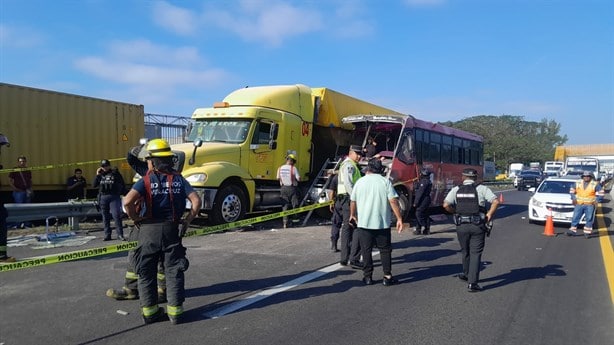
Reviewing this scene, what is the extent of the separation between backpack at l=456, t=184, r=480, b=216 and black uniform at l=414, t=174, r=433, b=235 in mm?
4639

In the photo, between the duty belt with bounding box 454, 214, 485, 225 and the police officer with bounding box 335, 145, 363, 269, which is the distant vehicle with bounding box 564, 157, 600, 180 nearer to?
the police officer with bounding box 335, 145, 363, 269

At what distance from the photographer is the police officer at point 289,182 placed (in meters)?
11.1

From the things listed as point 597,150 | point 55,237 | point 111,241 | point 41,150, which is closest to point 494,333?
point 111,241

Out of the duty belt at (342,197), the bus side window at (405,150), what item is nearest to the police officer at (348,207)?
the duty belt at (342,197)

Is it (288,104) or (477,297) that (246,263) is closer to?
(477,297)

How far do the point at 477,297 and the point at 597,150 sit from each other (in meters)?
55.4

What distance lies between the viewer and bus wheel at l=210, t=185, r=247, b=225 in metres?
10.0

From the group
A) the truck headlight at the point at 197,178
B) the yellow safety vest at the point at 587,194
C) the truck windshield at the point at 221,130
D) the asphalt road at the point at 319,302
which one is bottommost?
the asphalt road at the point at 319,302

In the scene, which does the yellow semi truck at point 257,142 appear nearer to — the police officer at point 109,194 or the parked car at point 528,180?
the police officer at point 109,194

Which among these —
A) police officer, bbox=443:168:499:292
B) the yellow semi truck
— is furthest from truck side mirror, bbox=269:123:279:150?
police officer, bbox=443:168:499:292

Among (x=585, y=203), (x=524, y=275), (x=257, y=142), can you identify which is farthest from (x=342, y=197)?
(x=585, y=203)

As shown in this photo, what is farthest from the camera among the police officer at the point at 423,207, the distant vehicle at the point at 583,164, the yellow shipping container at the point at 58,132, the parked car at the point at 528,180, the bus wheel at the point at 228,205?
the parked car at the point at 528,180

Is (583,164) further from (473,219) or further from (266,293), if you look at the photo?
(266,293)

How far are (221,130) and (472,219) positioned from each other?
7.15m
